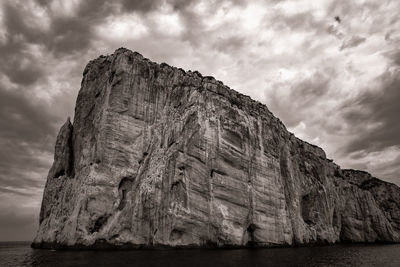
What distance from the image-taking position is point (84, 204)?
53.5 m

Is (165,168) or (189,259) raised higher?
(165,168)

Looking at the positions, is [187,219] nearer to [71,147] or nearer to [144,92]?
[144,92]

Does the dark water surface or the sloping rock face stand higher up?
the sloping rock face

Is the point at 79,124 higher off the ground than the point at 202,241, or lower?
higher

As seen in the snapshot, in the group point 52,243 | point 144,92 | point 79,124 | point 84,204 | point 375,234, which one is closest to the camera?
point 84,204

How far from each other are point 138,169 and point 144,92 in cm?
1570

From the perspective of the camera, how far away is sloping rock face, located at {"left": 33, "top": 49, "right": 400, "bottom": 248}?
171 feet

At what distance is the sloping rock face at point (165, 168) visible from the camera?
52250 millimetres

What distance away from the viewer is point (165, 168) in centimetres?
5516

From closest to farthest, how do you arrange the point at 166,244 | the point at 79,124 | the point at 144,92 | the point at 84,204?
1. the point at 166,244
2. the point at 84,204
3. the point at 144,92
4. the point at 79,124

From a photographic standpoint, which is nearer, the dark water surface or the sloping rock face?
the dark water surface

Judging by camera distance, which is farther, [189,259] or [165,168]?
[165,168]

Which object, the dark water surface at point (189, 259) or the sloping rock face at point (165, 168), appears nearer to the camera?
the dark water surface at point (189, 259)

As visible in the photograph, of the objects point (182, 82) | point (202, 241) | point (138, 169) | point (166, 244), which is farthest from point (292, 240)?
point (182, 82)
